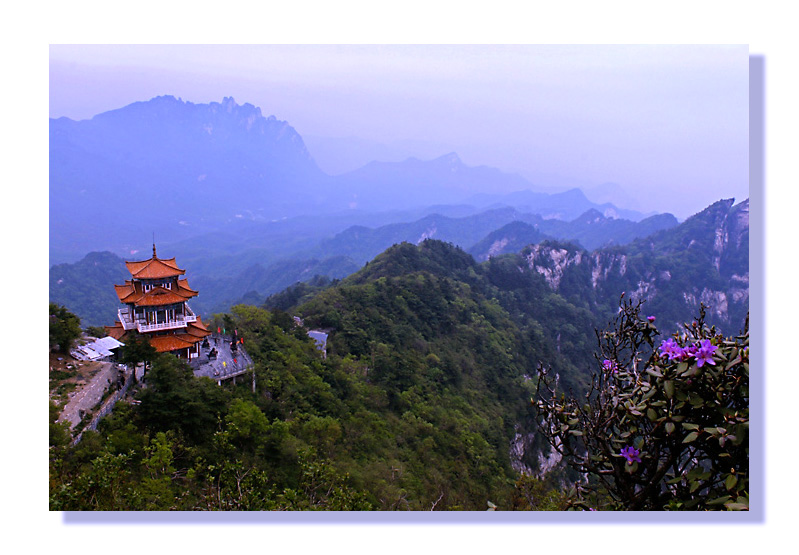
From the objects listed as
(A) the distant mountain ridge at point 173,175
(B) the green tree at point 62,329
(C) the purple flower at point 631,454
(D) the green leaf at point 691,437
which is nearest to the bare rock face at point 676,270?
(A) the distant mountain ridge at point 173,175

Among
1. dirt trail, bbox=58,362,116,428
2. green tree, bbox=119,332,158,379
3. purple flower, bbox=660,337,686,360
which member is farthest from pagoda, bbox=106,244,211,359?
purple flower, bbox=660,337,686,360

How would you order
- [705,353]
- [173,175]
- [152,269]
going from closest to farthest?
[705,353]
[152,269]
[173,175]

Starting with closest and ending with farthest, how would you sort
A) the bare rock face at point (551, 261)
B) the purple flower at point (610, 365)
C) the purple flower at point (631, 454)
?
1. the purple flower at point (631, 454)
2. the purple flower at point (610, 365)
3. the bare rock face at point (551, 261)

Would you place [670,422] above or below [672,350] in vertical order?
below

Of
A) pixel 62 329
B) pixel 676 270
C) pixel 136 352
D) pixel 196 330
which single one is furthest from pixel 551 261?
pixel 62 329

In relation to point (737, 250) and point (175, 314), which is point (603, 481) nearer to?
point (175, 314)

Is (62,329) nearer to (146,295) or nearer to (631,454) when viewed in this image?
(146,295)

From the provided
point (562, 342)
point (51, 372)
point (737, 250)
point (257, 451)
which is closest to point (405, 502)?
point (257, 451)

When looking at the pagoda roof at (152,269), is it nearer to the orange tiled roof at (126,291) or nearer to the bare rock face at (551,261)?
the orange tiled roof at (126,291)
